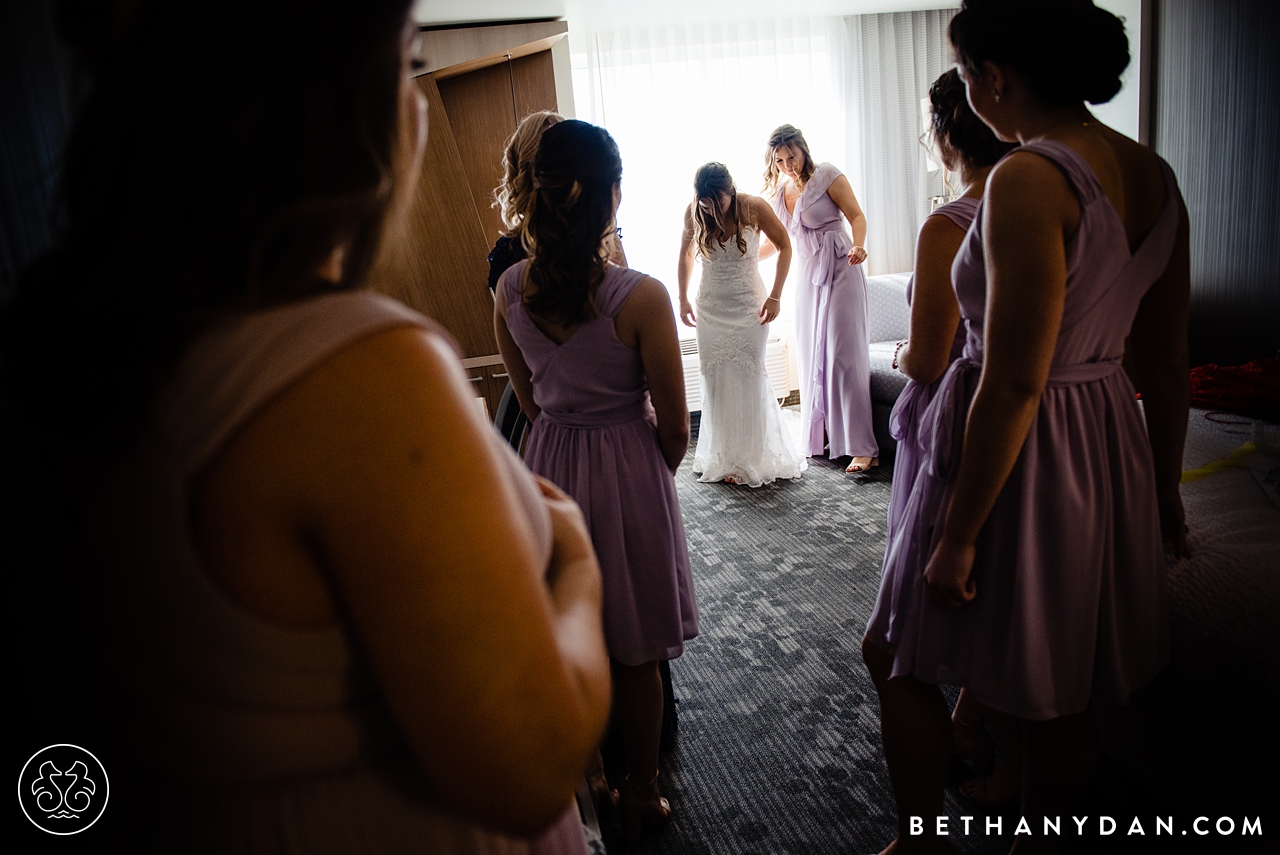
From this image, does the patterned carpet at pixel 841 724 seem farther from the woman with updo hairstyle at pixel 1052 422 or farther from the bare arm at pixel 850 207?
the bare arm at pixel 850 207

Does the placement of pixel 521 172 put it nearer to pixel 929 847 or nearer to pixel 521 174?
pixel 521 174

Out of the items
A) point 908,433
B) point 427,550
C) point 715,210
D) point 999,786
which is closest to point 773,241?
point 715,210

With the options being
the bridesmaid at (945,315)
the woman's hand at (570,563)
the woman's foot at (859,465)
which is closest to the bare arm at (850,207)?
the woman's foot at (859,465)

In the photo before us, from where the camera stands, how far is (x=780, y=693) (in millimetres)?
2225

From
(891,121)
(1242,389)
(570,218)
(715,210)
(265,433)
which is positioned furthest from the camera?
(891,121)

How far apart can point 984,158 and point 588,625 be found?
1471mm

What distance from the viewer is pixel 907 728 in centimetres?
140

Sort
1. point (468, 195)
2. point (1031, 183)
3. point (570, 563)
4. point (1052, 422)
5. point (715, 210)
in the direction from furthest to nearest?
point (715, 210), point (468, 195), point (1052, 422), point (1031, 183), point (570, 563)

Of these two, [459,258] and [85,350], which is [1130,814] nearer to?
[85,350]

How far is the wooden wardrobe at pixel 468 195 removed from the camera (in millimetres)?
3385

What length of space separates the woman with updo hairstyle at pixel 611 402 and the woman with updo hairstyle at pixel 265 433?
3.70ft

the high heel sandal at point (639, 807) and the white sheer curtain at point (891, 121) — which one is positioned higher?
the white sheer curtain at point (891, 121)

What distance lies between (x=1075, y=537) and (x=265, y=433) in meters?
1.18

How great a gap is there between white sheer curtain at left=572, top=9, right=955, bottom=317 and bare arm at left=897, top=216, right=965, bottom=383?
4039 millimetres
